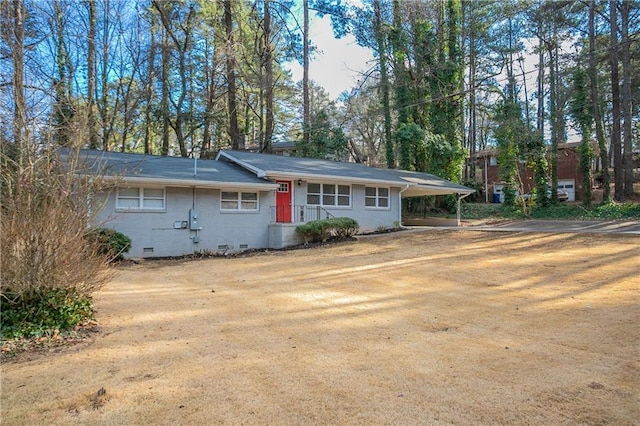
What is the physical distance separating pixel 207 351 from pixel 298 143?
24785 mm

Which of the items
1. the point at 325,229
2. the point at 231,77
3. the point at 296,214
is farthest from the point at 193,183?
the point at 231,77

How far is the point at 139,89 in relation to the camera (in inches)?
966

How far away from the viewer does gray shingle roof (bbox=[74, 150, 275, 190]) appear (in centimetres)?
1279

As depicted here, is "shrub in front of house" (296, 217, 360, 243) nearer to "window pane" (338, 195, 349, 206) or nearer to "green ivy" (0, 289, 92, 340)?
"window pane" (338, 195, 349, 206)

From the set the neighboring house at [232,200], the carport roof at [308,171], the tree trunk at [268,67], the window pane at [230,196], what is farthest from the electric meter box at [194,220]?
the tree trunk at [268,67]

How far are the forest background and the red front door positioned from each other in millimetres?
10188

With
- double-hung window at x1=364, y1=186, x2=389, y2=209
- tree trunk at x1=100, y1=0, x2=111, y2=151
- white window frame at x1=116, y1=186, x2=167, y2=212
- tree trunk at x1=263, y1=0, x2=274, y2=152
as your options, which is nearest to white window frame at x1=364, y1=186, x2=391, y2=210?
double-hung window at x1=364, y1=186, x2=389, y2=209

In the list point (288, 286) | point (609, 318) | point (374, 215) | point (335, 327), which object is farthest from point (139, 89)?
point (609, 318)

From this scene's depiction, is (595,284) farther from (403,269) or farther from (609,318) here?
(403,269)

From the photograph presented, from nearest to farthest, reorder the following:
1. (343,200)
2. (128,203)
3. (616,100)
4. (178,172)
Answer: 1. (128,203)
2. (178,172)
3. (343,200)
4. (616,100)

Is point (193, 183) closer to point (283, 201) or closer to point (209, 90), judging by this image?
point (283, 201)

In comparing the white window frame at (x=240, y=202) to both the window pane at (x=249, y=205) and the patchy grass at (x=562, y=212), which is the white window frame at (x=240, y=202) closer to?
the window pane at (x=249, y=205)

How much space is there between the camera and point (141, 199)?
1318 cm

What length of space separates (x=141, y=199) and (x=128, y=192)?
1.47ft
